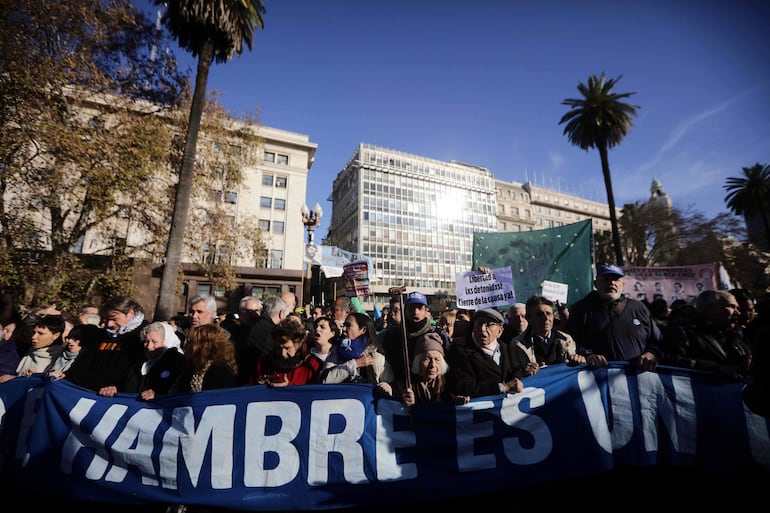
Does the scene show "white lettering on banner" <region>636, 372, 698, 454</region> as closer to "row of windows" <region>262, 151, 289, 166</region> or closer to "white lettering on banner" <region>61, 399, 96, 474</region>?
"white lettering on banner" <region>61, 399, 96, 474</region>

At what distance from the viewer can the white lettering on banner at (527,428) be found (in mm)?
3195

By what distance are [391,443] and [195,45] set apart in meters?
14.9

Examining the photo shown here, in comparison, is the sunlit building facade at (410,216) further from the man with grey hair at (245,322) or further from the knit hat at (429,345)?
the knit hat at (429,345)

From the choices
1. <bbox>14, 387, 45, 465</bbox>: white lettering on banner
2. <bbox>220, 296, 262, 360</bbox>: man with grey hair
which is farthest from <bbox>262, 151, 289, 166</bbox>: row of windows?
<bbox>14, 387, 45, 465</bbox>: white lettering on banner

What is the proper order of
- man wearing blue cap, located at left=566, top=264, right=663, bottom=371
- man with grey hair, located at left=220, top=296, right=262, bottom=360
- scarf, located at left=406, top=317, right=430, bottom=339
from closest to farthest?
man wearing blue cap, located at left=566, top=264, right=663, bottom=371
scarf, located at left=406, top=317, right=430, bottom=339
man with grey hair, located at left=220, top=296, right=262, bottom=360

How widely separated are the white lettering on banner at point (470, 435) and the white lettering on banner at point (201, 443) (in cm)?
205

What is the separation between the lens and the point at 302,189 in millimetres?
37469

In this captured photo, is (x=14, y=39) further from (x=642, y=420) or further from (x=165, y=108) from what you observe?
(x=642, y=420)

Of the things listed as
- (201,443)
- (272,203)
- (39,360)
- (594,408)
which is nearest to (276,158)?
(272,203)

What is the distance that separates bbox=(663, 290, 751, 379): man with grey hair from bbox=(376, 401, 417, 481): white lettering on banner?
2858mm

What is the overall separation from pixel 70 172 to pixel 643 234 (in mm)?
33383

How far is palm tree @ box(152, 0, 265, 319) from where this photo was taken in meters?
10.7

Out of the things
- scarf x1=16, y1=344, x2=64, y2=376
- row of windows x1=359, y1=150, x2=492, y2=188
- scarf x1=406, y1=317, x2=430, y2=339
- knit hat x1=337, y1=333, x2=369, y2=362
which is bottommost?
scarf x1=16, y1=344, x2=64, y2=376

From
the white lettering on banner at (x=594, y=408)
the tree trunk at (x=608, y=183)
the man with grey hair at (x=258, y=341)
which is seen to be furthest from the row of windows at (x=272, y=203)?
the white lettering on banner at (x=594, y=408)
